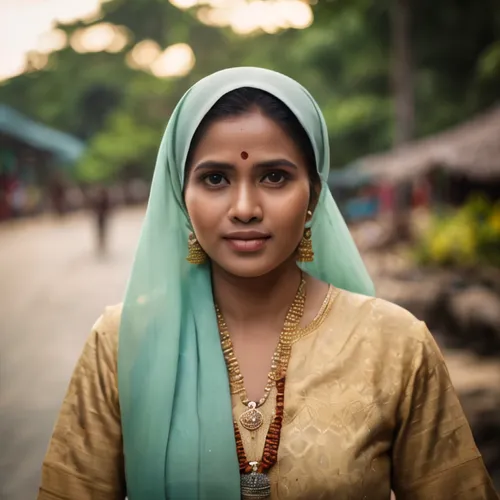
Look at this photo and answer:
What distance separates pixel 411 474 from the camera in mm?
1296

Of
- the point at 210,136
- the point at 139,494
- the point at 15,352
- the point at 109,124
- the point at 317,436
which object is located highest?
the point at 109,124

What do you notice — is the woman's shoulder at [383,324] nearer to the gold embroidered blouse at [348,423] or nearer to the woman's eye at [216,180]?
the gold embroidered blouse at [348,423]

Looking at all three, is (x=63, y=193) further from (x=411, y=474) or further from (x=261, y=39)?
(x=411, y=474)

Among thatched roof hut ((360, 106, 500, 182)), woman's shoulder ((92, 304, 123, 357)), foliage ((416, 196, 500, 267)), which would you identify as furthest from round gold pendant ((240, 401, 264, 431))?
foliage ((416, 196, 500, 267))

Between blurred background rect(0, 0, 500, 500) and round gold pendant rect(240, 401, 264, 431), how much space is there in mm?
2502

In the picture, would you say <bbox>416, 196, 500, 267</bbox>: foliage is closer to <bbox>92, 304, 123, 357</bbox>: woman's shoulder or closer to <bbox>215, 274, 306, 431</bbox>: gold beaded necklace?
<bbox>215, 274, 306, 431</bbox>: gold beaded necklace

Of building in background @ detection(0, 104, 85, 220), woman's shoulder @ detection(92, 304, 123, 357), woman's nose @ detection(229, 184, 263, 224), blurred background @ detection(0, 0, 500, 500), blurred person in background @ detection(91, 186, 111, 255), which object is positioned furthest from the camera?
building in background @ detection(0, 104, 85, 220)

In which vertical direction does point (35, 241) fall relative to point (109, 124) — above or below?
below

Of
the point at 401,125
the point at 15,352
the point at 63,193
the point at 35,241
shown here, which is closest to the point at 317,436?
the point at 15,352

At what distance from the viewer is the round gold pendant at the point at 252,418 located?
1274mm

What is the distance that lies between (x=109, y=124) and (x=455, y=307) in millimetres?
16512

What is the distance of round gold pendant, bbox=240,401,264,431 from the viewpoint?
1274 millimetres

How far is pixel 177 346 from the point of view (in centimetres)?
134

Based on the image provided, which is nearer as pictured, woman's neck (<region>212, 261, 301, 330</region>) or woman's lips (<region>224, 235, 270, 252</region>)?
woman's lips (<region>224, 235, 270, 252</region>)
